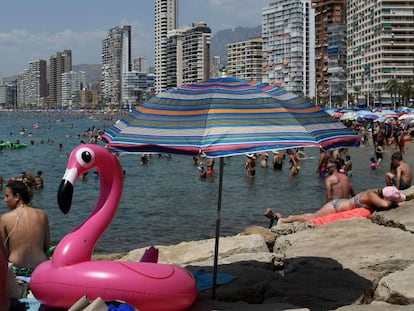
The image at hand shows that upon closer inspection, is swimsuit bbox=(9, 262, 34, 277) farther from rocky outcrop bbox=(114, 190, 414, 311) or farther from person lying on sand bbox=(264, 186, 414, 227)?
person lying on sand bbox=(264, 186, 414, 227)

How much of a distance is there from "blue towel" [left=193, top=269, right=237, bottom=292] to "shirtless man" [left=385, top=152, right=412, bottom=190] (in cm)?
645

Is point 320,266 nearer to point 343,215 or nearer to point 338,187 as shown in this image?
point 343,215

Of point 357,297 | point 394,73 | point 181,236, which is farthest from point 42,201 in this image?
point 394,73

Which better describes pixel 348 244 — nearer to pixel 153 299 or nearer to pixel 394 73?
pixel 153 299

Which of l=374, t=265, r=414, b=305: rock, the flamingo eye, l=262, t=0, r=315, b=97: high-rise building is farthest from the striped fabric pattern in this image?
l=262, t=0, r=315, b=97: high-rise building

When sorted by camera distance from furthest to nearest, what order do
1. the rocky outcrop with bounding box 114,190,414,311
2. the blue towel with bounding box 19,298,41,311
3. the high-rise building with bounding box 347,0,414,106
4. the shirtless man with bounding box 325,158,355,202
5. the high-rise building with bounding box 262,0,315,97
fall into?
the high-rise building with bounding box 262,0,315,97 → the high-rise building with bounding box 347,0,414,106 → the shirtless man with bounding box 325,158,355,202 → the rocky outcrop with bounding box 114,190,414,311 → the blue towel with bounding box 19,298,41,311

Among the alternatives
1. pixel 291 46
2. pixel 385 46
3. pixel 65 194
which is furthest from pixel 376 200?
pixel 291 46

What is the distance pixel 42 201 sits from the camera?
17.4 metres

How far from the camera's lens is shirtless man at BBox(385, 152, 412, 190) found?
1123 centimetres

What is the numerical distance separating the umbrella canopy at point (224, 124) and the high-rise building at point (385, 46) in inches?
4117

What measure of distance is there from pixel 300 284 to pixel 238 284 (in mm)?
600

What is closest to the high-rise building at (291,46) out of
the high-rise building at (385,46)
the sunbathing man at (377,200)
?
the high-rise building at (385,46)

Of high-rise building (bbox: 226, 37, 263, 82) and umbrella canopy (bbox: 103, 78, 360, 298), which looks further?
high-rise building (bbox: 226, 37, 263, 82)

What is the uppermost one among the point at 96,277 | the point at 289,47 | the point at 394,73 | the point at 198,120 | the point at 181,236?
the point at 289,47
